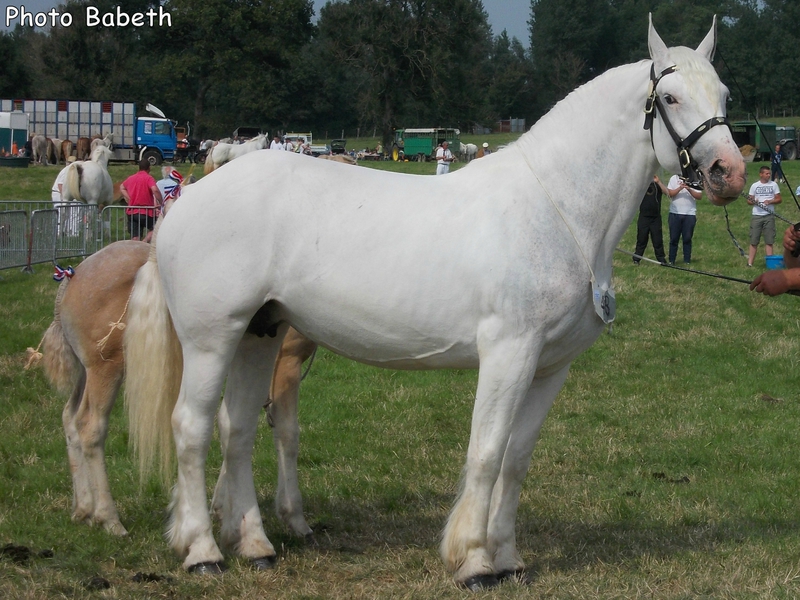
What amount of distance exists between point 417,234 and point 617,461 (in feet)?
10.6

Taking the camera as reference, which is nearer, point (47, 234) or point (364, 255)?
point (364, 255)

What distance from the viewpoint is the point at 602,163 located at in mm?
4352

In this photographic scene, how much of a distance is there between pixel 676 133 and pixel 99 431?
3512mm

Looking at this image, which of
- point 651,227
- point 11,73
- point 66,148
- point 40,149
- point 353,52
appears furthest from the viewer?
point 353,52

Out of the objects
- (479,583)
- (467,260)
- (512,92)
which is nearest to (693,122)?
(467,260)

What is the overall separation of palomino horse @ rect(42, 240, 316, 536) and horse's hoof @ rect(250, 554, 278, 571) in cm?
50

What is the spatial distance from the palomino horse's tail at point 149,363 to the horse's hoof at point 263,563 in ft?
2.46

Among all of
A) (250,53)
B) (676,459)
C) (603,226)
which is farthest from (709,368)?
(250,53)

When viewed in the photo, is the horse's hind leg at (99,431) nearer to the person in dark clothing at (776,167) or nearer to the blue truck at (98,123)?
the person in dark clothing at (776,167)

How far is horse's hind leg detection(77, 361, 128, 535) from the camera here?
5.23m

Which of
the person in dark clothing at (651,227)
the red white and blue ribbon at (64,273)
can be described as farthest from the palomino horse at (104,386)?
the person in dark clothing at (651,227)

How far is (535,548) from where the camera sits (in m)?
5.07

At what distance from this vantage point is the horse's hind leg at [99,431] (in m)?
5.23

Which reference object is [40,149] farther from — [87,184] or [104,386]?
[104,386]
